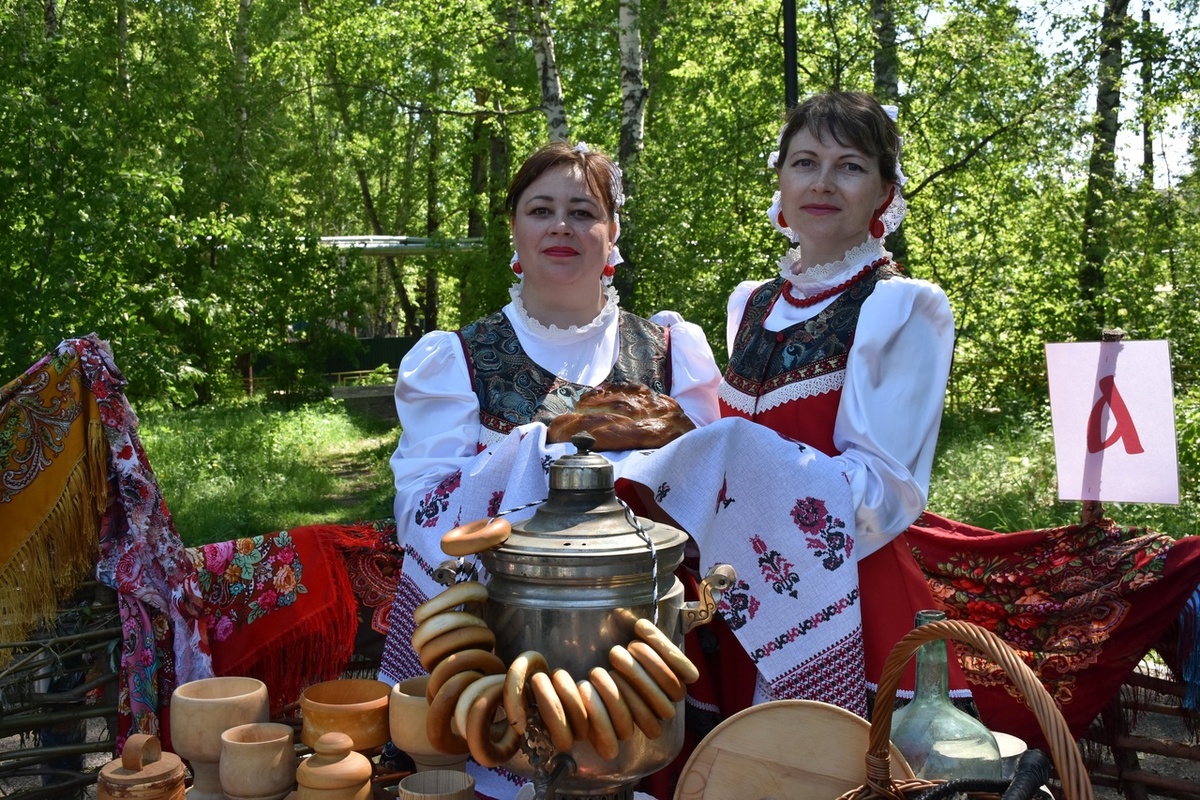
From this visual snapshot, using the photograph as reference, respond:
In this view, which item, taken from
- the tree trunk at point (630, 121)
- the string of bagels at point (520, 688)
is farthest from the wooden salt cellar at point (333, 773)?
the tree trunk at point (630, 121)

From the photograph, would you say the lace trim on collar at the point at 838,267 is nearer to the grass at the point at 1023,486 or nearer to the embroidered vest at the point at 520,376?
the embroidered vest at the point at 520,376

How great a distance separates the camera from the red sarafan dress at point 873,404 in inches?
88.0

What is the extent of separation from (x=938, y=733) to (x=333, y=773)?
0.97 metres

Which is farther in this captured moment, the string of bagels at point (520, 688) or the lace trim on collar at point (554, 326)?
the lace trim on collar at point (554, 326)

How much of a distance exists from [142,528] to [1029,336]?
25.5 feet

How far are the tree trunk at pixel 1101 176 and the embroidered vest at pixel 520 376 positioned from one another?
6.57 m

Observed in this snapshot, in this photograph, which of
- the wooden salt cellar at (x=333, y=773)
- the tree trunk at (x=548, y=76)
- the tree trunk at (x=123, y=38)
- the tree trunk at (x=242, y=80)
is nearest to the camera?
the wooden salt cellar at (x=333, y=773)

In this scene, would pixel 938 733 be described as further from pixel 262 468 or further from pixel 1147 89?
pixel 262 468

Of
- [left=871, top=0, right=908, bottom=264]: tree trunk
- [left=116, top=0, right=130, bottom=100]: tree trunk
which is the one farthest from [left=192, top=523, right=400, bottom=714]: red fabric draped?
[left=116, top=0, right=130, bottom=100]: tree trunk

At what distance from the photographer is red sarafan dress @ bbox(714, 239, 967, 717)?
7.33 feet

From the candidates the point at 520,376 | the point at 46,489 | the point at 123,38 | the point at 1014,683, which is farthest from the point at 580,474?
the point at 123,38

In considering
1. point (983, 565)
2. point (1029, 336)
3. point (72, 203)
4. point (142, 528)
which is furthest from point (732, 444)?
point (1029, 336)

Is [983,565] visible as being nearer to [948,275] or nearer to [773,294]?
[773,294]

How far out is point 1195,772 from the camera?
371cm
